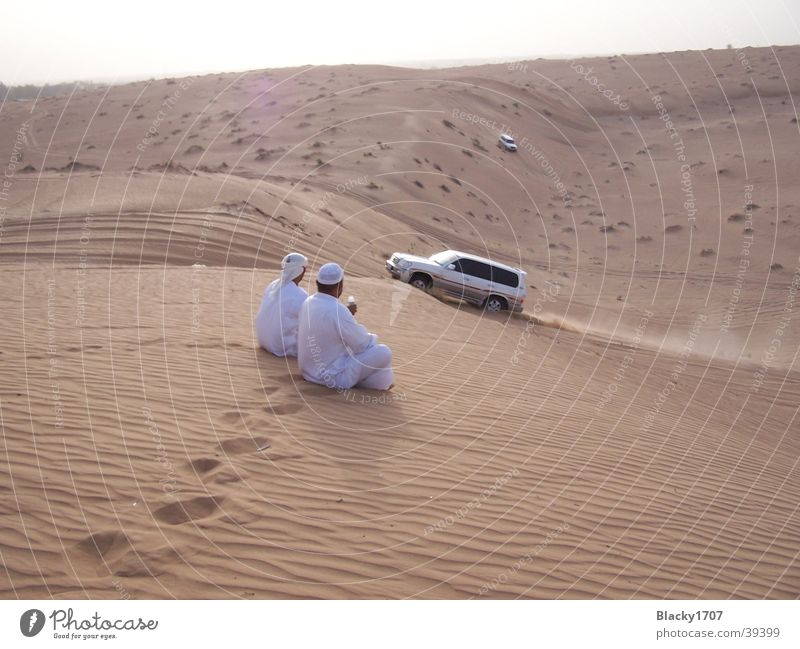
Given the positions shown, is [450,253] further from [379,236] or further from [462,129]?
[462,129]

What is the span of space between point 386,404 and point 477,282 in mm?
11932

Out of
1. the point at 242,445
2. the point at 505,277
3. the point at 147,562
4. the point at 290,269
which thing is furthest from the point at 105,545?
the point at 505,277

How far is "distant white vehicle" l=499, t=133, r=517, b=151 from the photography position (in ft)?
139

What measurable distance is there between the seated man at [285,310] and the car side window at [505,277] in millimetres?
11141

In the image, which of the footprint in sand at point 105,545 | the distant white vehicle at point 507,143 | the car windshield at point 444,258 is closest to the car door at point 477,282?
the car windshield at point 444,258

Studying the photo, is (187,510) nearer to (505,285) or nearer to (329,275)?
(329,275)

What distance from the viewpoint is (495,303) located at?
19.7 meters

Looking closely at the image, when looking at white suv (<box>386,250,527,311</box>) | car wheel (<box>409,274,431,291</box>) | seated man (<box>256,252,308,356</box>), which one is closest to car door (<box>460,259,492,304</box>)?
white suv (<box>386,250,527,311</box>)

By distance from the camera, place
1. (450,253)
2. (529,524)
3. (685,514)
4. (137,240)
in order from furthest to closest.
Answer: (450,253) < (137,240) < (685,514) < (529,524)

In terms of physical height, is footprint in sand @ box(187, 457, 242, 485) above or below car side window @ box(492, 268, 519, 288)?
below

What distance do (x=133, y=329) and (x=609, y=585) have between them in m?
7.47

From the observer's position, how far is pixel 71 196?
20828 mm

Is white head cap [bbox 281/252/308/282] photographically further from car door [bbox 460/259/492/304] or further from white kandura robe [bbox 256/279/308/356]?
car door [bbox 460/259/492/304]

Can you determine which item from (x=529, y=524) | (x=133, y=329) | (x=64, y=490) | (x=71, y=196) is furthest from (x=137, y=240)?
(x=529, y=524)
